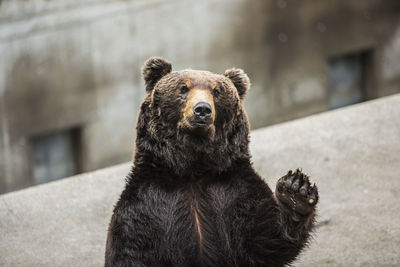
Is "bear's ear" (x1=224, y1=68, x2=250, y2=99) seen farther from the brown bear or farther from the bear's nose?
the bear's nose

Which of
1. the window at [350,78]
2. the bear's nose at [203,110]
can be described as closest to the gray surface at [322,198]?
the bear's nose at [203,110]

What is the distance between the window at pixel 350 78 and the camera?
1239 centimetres

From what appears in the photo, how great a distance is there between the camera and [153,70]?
3.67 metres

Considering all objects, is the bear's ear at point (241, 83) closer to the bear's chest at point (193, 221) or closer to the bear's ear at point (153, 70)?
the bear's ear at point (153, 70)

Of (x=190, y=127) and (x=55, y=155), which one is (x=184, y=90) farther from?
(x=55, y=155)

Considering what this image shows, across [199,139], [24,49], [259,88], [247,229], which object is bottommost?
[259,88]

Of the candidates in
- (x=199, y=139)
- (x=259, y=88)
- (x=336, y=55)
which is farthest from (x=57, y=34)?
(x=199, y=139)

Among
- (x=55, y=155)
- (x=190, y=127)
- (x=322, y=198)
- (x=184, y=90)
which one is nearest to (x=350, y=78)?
(x=55, y=155)

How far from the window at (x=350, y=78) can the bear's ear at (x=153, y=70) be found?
887 centimetres

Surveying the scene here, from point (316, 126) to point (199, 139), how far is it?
7.59 feet

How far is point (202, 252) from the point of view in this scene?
347 centimetres

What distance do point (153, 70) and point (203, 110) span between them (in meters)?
0.49

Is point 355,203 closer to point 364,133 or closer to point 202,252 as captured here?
point 364,133

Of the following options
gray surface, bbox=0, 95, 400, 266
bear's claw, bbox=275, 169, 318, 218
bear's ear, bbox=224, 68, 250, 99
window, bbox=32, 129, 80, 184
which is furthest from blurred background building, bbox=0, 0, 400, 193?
bear's claw, bbox=275, 169, 318, 218
